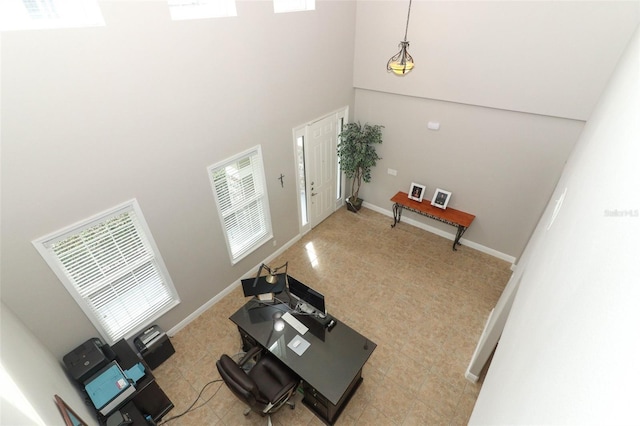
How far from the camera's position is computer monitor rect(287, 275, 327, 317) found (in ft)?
11.7

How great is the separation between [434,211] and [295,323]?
352 centimetres

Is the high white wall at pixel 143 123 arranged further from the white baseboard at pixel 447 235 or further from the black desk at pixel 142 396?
the white baseboard at pixel 447 235

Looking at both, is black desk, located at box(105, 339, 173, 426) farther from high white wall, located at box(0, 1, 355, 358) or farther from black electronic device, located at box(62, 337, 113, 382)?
high white wall, located at box(0, 1, 355, 358)

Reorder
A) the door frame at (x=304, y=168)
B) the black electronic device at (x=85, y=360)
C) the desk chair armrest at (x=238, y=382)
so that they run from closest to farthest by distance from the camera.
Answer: the desk chair armrest at (x=238, y=382)
the black electronic device at (x=85, y=360)
the door frame at (x=304, y=168)

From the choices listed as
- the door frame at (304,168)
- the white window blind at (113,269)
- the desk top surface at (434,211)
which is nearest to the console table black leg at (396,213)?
the desk top surface at (434,211)

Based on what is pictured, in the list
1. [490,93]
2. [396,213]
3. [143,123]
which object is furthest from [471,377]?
[143,123]

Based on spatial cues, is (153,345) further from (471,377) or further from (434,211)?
(434,211)

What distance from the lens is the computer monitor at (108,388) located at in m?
2.96

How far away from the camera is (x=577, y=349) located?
61 cm

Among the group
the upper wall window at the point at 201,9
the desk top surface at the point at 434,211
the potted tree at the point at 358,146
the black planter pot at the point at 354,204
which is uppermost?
the upper wall window at the point at 201,9

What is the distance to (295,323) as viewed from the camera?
3.71 metres

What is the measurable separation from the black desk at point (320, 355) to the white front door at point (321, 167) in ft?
8.96

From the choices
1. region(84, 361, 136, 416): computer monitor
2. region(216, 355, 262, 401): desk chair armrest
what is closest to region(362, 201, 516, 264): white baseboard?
region(216, 355, 262, 401): desk chair armrest

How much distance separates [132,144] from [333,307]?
347cm
